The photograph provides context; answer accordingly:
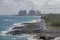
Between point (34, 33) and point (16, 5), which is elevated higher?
point (16, 5)

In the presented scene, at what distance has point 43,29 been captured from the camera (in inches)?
117

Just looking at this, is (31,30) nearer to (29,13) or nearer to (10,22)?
(29,13)

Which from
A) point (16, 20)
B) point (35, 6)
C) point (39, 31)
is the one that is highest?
point (35, 6)

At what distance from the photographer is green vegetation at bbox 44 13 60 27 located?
292 cm

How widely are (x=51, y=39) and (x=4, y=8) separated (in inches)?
50.9

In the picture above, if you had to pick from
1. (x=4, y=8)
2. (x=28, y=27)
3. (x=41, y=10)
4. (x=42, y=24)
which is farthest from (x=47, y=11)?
(x=4, y=8)

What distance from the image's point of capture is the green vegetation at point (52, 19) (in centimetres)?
292

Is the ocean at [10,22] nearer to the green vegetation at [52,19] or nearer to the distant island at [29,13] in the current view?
the distant island at [29,13]

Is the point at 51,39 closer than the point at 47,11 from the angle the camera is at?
Yes

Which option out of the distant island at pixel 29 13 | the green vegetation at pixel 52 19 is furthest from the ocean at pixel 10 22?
the green vegetation at pixel 52 19

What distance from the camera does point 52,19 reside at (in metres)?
2.98

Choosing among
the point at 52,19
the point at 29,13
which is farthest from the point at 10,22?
the point at 52,19

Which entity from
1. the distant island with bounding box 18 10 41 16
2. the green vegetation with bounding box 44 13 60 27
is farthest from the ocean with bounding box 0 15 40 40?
the green vegetation with bounding box 44 13 60 27

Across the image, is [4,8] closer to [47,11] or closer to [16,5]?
[16,5]
